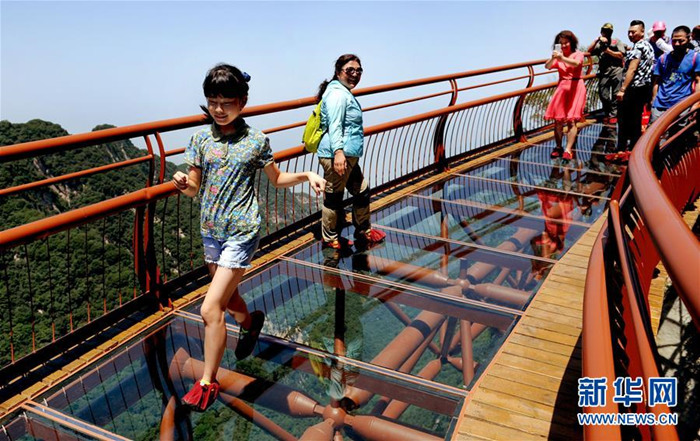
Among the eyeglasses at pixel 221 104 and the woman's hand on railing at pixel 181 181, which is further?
the woman's hand on railing at pixel 181 181

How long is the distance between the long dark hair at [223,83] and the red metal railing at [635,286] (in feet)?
5.88

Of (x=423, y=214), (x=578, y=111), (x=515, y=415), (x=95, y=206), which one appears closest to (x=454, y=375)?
(x=515, y=415)

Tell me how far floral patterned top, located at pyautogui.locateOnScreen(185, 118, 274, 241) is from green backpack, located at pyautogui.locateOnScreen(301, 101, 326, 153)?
196 centimetres

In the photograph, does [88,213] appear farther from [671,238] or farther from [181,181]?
[671,238]

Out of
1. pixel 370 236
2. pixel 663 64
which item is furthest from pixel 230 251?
pixel 663 64

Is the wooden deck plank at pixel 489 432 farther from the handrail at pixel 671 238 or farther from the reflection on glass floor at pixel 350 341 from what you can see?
the handrail at pixel 671 238

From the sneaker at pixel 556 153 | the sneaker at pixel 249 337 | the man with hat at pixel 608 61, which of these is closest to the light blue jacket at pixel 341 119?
the sneaker at pixel 249 337

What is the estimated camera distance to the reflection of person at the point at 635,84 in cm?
873

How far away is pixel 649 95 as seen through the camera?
9.16m

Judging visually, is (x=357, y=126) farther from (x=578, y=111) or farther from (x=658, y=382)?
(x=578, y=111)

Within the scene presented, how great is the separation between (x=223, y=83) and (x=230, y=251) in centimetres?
82

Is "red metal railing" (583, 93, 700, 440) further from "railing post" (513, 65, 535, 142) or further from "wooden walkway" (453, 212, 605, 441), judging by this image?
"railing post" (513, 65, 535, 142)

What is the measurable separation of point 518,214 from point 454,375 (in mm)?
3481

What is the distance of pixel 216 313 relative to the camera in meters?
3.30
